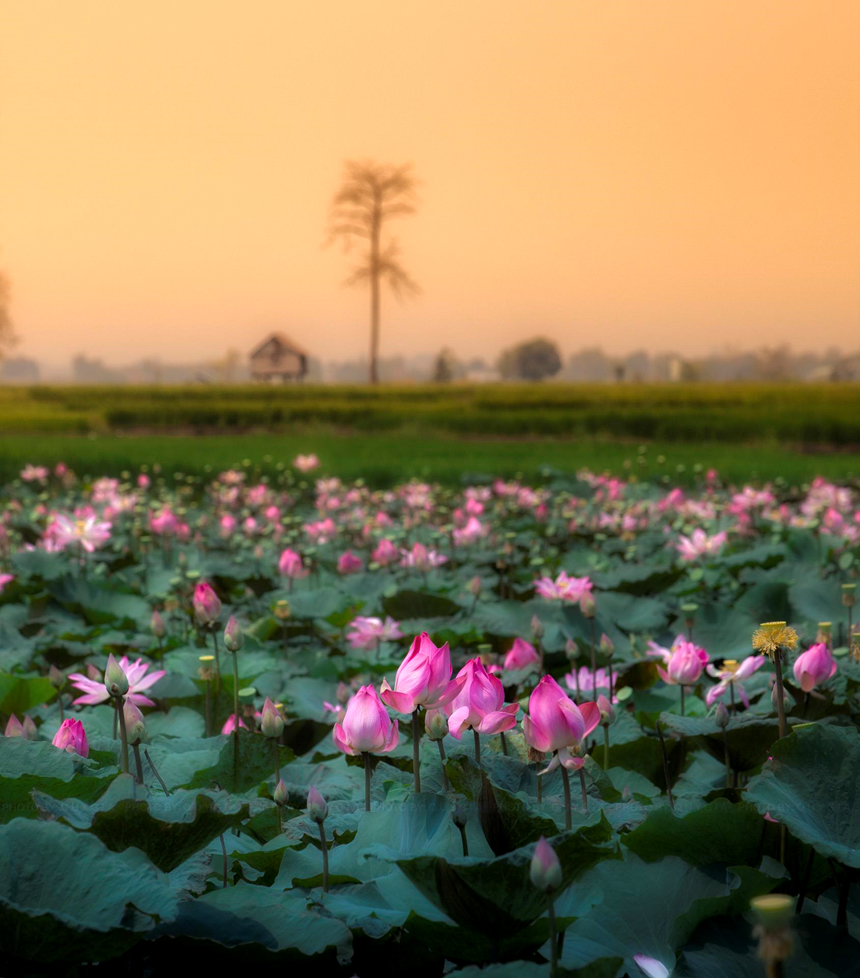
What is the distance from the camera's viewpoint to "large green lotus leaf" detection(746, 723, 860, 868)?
104 centimetres

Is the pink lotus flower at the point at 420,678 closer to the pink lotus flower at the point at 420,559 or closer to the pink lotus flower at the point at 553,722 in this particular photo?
the pink lotus flower at the point at 553,722

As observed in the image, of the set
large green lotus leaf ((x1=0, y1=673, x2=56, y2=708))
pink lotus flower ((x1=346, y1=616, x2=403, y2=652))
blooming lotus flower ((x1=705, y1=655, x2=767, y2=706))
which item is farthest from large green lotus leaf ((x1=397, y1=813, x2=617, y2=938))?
pink lotus flower ((x1=346, y1=616, x2=403, y2=652))

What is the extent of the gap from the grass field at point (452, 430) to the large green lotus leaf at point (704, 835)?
7.79 m

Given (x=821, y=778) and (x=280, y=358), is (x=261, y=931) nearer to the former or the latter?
(x=821, y=778)

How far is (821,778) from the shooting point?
107 centimetres

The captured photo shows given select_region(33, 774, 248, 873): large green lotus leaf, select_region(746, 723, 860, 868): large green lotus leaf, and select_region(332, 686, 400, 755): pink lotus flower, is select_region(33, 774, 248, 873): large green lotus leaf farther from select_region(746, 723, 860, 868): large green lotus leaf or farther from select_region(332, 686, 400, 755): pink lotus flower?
select_region(746, 723, 860, 868): large green lotus leaf

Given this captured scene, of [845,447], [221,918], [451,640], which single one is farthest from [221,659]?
[845,447]

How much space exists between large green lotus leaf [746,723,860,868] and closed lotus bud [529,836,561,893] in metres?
0.39

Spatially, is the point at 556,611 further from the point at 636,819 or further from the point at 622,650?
the point at 636,819

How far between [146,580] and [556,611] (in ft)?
6.02

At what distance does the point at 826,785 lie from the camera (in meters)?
1.07

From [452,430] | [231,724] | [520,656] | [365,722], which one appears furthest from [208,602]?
[452,430]

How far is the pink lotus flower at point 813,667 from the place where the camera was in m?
1.55

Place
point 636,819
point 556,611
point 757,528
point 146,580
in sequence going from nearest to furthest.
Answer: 1. point 636,819
2. point 556,611
3. point 146,580
4. point 757,528
